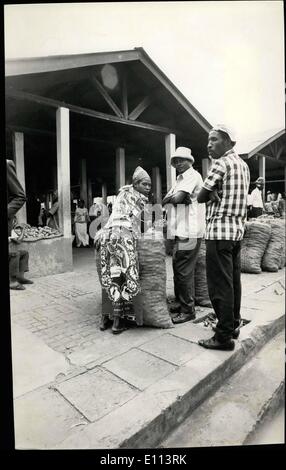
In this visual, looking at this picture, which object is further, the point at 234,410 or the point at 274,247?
the point at 274,247

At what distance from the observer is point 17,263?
16.0 ft

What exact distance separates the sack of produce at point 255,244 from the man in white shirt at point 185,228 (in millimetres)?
2427

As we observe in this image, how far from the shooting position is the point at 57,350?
2.59m

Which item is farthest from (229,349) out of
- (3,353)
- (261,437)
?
(3,353)

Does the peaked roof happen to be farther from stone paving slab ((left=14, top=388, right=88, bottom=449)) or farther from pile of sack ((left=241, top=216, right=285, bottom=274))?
pile of sack ((left=241, top=216, right=285, bottom=274))

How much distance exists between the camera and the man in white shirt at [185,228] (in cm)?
316

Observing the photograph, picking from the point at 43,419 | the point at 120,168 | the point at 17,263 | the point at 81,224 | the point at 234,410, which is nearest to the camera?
the point at 43,419

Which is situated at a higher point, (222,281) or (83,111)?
(83,111)

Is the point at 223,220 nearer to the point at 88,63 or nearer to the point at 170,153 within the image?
the point at 88,63

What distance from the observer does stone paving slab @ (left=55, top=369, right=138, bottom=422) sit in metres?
1.81

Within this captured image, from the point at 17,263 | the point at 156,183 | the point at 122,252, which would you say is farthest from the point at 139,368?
the point at 156,183

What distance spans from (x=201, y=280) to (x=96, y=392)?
2013 mm

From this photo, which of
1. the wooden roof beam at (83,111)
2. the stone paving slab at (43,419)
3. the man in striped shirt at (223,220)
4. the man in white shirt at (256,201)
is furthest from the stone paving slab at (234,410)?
the man in white shirt at (256,201)
